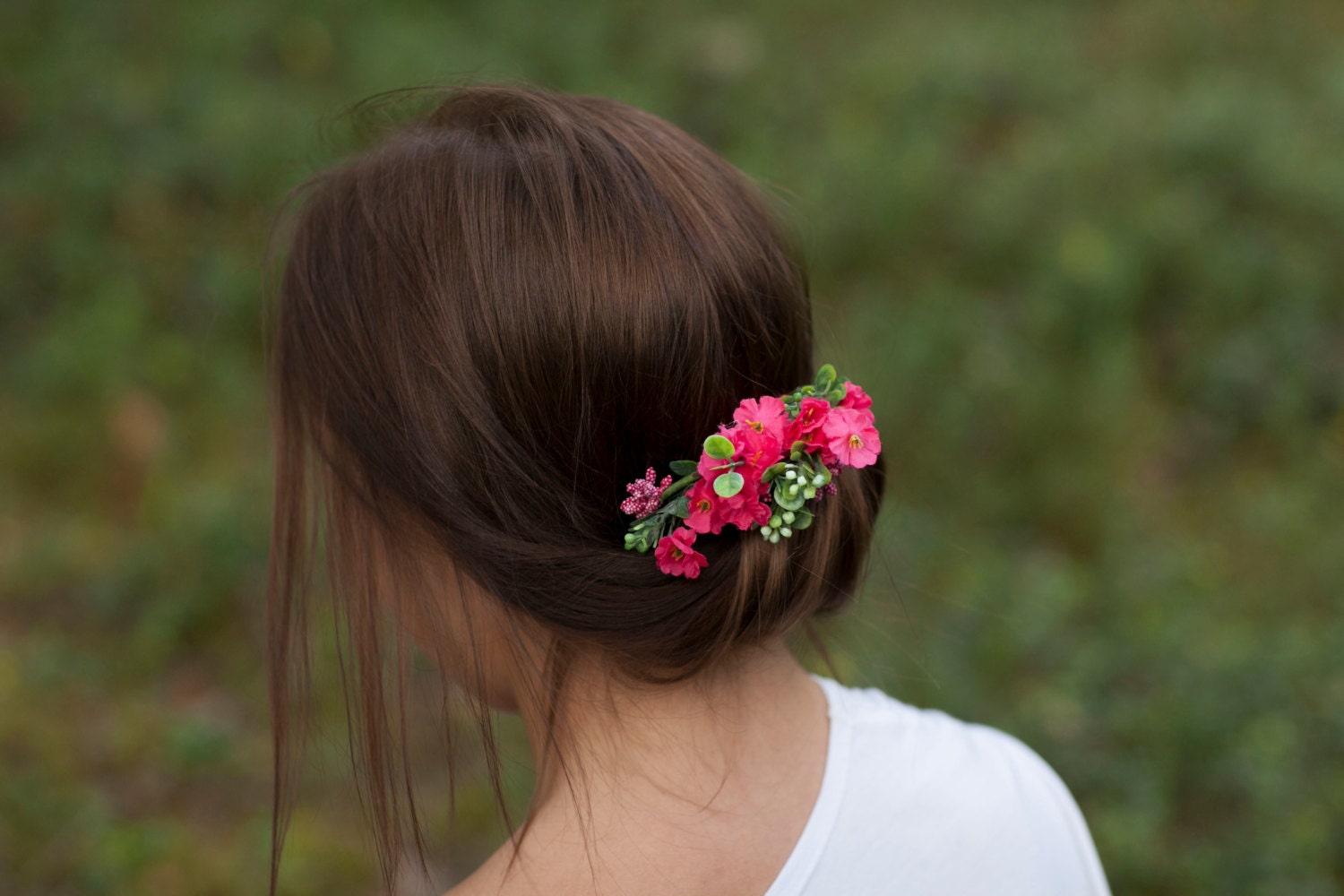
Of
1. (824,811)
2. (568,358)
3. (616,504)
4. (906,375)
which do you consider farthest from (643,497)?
(906,375)

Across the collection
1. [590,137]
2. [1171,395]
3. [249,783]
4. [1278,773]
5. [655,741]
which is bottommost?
[249,783]

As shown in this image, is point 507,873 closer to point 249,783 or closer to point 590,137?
point 590,137

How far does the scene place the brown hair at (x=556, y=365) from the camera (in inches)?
43.1

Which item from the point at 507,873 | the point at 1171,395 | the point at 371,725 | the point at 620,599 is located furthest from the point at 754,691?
the point at 1171,395

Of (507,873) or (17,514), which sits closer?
(507,873)

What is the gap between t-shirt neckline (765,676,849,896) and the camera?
1162 mm

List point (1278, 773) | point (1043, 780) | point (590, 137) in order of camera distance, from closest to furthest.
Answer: point (590, 137) < point (1043, 780) < point (1278, 773)

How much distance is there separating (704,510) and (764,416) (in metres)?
0.11

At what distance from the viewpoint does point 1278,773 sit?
2193 mm

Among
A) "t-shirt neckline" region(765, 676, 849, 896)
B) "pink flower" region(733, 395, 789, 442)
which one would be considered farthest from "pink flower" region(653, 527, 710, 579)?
"t-shirt neckline" region(765, 676, 849, 896)

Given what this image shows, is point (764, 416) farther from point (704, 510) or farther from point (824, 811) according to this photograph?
point (824, 811)

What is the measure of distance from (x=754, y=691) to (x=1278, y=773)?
151 centimetres

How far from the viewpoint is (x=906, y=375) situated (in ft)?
10.1

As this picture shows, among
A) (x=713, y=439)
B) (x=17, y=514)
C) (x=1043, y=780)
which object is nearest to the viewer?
(x=713, y=439)
